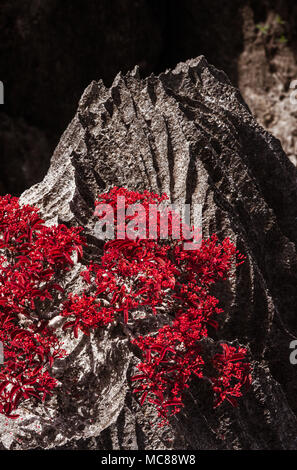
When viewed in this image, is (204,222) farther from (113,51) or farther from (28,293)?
(113,51)

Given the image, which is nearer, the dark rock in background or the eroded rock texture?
the eroded rock texture

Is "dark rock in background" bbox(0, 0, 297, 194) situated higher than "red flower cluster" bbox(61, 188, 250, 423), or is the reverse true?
"dark rock in background" bbox(0, 0, 297, 194)

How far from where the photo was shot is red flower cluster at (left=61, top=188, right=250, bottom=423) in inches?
72.3

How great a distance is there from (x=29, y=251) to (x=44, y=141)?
8.09 ft

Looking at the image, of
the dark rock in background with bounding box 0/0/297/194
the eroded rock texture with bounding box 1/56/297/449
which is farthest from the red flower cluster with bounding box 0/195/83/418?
the dark rock in background with bounding box 0/0/297/194

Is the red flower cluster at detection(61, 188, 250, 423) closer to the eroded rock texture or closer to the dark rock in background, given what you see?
the eroded rock texture

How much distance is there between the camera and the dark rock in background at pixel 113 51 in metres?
4.08

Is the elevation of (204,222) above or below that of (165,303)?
above

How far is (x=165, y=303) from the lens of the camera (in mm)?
2039

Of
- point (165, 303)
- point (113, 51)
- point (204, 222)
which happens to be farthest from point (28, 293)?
point (113, 51)

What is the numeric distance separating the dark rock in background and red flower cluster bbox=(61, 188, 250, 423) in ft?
7.93

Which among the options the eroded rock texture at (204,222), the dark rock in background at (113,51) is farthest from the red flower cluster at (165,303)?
the dark rock in background at (113,51)

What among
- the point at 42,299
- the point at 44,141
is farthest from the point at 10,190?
the point at 42,299

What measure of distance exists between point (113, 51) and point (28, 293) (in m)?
2.95
